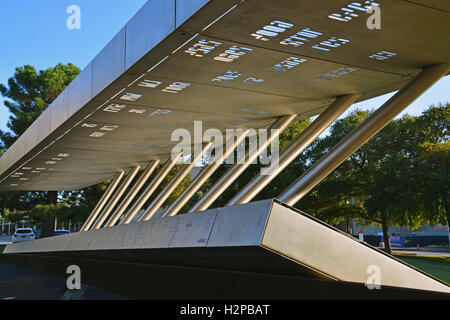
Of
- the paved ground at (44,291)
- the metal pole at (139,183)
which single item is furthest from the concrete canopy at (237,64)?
the metal pole at (139,183)

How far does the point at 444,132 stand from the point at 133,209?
21047 mm

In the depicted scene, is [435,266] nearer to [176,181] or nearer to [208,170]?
[176,181]

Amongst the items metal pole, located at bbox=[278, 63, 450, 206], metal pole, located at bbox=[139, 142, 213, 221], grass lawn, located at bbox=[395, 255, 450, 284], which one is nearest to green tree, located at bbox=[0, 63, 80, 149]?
metal pole, located at bbox=[139, 142, 213, 221]

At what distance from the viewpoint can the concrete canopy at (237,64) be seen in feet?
20.9

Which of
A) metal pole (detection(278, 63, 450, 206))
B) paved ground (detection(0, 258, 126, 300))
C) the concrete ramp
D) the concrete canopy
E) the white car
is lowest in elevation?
paved ground (detection(0, 258, 126, 300))

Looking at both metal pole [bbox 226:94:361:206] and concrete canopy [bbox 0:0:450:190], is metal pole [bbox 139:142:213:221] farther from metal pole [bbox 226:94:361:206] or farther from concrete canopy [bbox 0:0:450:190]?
metal pole [bbox 226:94:361:206]

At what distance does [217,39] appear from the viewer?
7.05 meters

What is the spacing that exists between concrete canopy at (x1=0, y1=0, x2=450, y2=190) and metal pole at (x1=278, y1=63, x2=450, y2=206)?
275mm

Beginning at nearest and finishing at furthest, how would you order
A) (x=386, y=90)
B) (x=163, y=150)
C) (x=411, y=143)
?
(x=386, y=90), (x=163, y=150), (x=411, y=143)

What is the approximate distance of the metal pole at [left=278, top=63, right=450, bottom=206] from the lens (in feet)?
28.8

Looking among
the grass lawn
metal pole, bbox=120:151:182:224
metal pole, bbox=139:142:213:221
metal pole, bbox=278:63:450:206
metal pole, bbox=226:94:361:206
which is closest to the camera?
metal pole, bbox=278:63:450:206

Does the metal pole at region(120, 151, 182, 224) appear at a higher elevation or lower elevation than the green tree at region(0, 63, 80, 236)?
lower

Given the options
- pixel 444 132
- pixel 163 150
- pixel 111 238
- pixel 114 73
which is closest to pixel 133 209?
pixel 163 150
